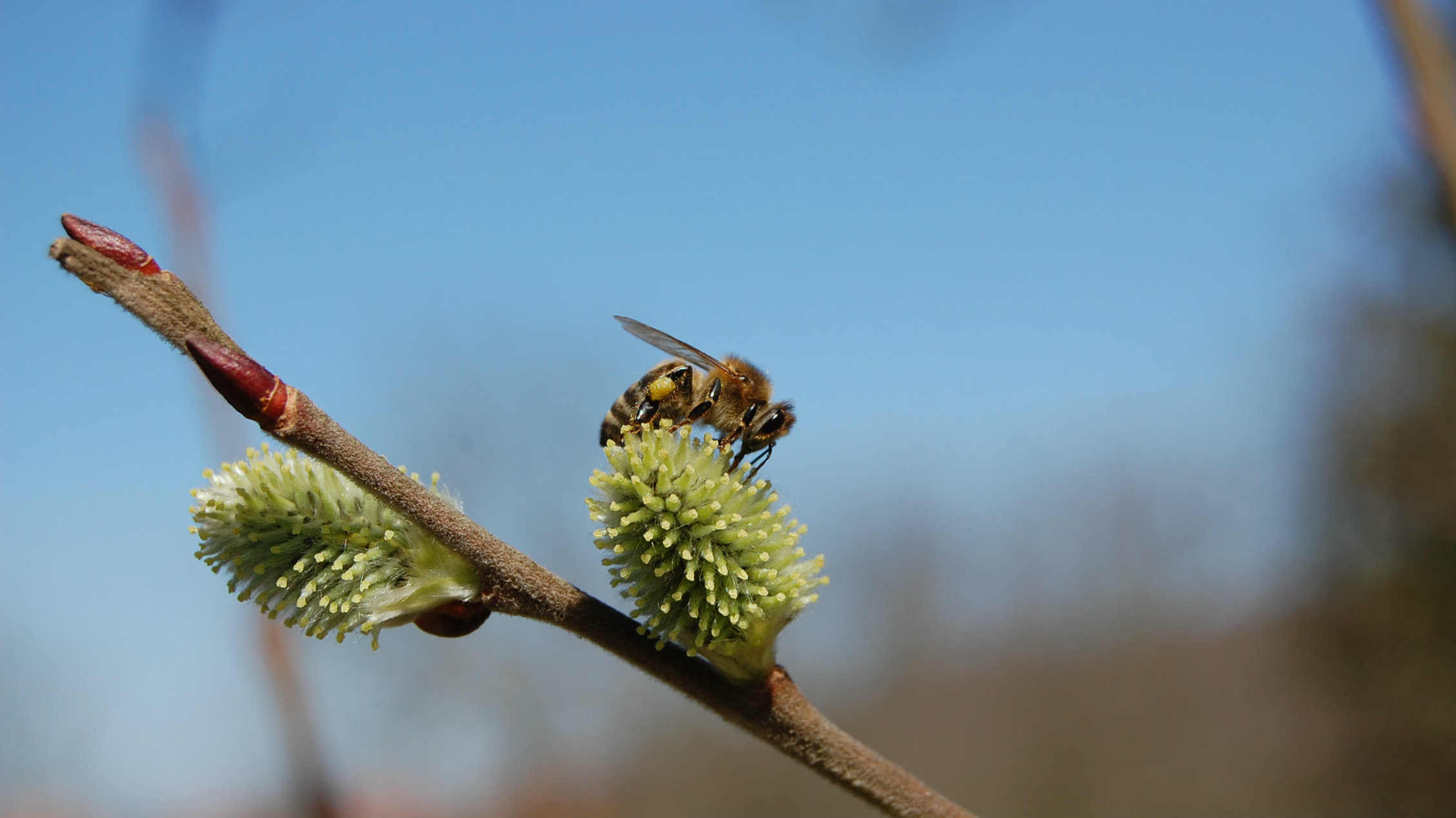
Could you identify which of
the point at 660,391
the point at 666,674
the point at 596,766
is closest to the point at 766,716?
the point at 666,674

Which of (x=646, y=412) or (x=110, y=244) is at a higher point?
(x=646, y=412)

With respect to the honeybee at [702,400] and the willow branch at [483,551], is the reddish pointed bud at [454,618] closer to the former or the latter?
the willow branch at [483,551]

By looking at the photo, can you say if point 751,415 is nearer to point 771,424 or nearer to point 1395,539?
point 771,424

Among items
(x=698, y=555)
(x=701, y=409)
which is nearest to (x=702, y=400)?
(x=701, y=409)

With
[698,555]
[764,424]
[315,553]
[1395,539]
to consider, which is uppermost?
[1395,539]

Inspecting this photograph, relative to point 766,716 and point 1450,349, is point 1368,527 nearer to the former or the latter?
point 1450,349

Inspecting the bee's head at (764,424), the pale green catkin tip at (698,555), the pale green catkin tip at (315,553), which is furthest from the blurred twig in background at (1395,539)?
the pale green catkin tip at (315,553)

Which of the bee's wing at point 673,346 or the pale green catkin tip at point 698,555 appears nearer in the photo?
the pale green catkin tip at point 698,555
